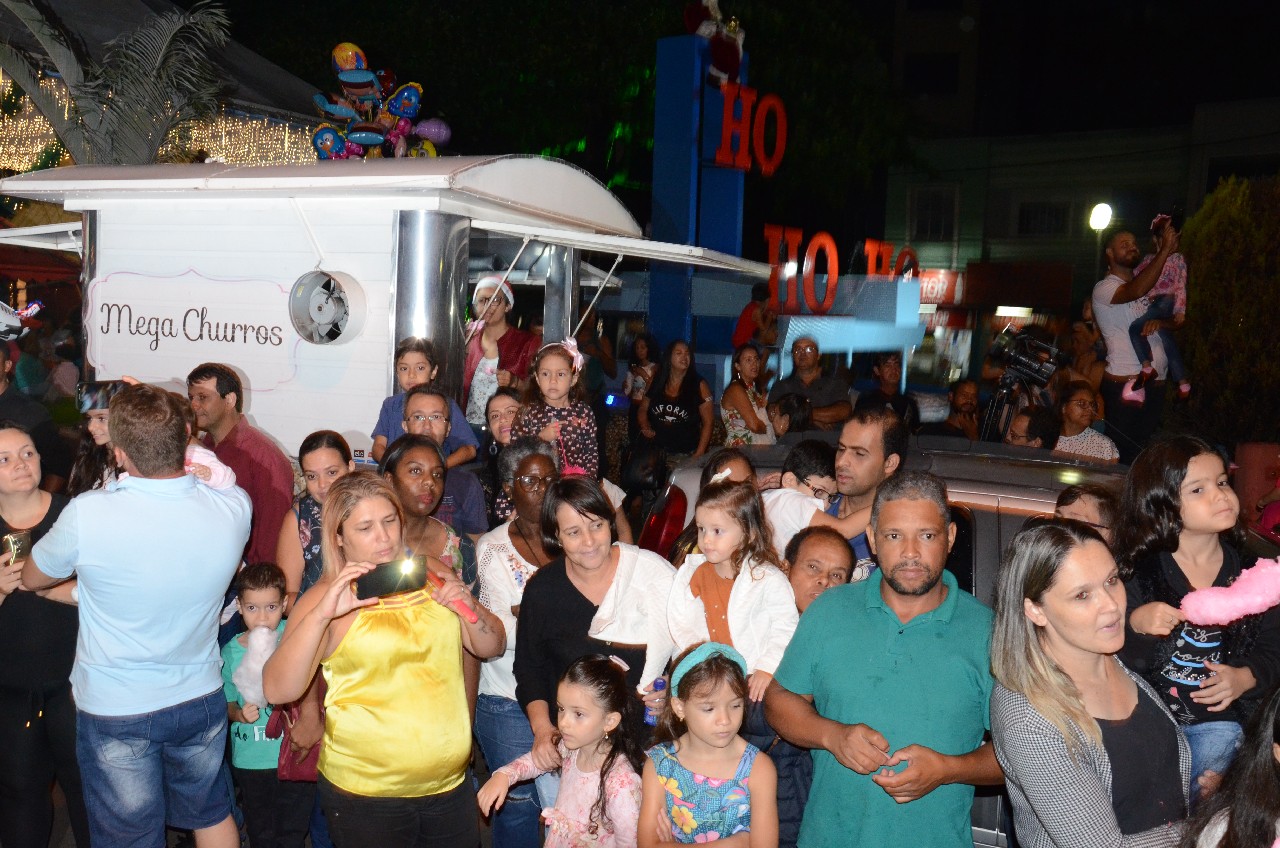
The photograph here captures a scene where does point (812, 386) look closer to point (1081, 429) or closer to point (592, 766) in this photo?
point (1081, 429)

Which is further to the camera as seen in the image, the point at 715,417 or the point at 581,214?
the point at 715,417

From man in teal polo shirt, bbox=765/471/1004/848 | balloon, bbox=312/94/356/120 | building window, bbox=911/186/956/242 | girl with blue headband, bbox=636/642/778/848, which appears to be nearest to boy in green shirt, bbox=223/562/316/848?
girl with blue headband, bbox=636/642/778/848

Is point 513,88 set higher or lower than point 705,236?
higher

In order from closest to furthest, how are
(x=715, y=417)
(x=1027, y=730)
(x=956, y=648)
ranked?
(x=1027, y=730), (x=956, y=648), (x=715, y=417)

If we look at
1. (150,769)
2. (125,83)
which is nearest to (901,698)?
(150,769)

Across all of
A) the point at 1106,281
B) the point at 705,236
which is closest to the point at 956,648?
the point at 1106,281

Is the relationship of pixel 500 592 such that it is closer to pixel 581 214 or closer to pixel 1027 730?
pixel 1027 730

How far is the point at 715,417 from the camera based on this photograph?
33.1 ft

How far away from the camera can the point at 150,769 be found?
165 inches

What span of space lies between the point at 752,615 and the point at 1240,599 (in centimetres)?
161

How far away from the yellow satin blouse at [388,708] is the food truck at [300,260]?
14.0ft

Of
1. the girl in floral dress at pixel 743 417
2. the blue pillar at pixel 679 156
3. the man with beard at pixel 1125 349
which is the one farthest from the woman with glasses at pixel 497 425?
the blue pillar at pixel 679 156

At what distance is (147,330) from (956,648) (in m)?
7.35

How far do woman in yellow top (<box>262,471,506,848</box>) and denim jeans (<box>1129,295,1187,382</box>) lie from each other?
601cm
